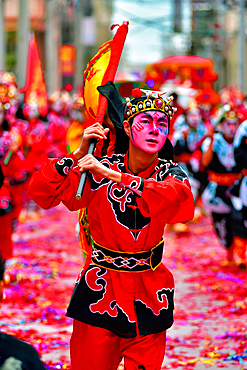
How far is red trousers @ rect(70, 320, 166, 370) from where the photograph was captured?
368cm

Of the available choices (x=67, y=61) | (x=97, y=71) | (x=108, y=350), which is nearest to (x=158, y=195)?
(x=108, y=350)

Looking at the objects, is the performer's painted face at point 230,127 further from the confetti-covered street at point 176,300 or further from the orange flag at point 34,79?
the orange flag at point 34,79

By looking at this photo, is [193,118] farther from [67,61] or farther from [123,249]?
[67,61]

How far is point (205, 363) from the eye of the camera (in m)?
5.39

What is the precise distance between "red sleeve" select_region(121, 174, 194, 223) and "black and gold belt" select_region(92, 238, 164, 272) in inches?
11.6

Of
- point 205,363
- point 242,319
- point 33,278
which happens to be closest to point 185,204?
point 205,363

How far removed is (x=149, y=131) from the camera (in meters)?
3.69

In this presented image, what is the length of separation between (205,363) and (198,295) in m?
2.16

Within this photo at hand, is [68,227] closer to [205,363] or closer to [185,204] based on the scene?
[205,363]

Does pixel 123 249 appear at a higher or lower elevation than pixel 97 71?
lower

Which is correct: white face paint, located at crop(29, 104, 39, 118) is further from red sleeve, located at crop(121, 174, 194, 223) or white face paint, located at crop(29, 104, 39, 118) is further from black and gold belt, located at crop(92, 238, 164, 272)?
red sleeve, located at crop(121, 174, 194, 223)

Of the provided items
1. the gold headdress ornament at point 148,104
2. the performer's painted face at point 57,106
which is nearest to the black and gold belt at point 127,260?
the gold headdress ornament at point 148,104

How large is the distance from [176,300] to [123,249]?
3.76m

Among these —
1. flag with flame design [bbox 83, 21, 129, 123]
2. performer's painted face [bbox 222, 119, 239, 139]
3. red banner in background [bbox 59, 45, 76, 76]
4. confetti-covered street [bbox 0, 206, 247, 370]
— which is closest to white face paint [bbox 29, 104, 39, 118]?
confetti-covered street [bbox 0, 206, 247, 370]
